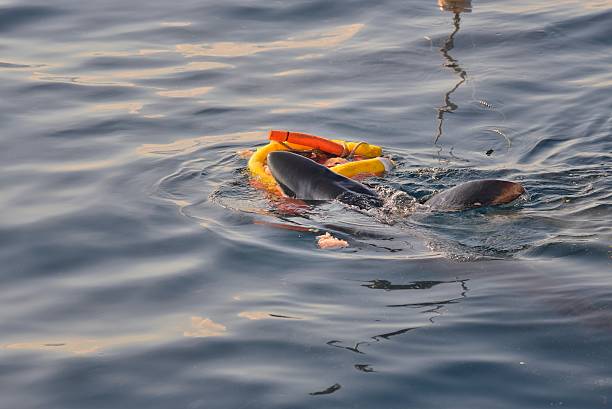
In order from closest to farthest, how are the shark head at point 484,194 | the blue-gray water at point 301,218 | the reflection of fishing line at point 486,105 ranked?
the blue-gray water at point 301,218, the shark head at point 484,194, the reflection of fishing line at point 486,105

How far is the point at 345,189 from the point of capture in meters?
9.67

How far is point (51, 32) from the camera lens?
1580 cm

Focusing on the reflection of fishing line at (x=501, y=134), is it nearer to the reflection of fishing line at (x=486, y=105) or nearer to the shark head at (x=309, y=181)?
the reflection of fishing line at (x=486, y=105)

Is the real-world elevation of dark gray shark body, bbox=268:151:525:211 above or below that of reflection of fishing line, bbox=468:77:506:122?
below

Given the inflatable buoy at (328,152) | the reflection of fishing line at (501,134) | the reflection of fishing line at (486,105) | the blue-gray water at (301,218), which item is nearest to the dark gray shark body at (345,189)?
the blue-gray water at (301,218)

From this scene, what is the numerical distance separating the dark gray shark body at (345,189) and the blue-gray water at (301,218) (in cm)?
14

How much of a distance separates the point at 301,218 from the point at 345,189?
526mm

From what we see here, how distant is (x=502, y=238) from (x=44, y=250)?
3.64 m

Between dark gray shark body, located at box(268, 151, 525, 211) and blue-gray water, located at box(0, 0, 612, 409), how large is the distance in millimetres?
137

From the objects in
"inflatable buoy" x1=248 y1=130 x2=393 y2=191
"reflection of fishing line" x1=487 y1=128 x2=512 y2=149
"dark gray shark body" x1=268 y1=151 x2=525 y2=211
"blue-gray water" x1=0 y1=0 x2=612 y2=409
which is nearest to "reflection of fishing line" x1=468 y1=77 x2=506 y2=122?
"blue-gray water" x1=0 y1=0 x2=612 y2=409

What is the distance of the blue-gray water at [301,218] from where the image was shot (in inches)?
265

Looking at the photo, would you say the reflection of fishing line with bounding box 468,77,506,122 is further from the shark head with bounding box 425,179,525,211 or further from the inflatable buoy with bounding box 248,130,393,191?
the shark head with bounding box 425,179,525,211

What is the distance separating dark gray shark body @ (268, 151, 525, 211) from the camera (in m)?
9.17

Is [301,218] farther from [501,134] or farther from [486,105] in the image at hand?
[486,105]
